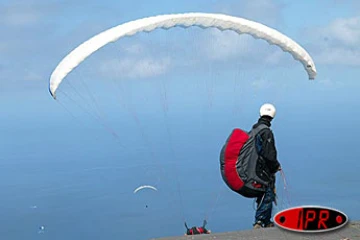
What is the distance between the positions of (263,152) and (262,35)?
3112mm

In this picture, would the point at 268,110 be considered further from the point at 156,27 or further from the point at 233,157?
the point at 156,27

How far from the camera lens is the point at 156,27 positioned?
1120 cm

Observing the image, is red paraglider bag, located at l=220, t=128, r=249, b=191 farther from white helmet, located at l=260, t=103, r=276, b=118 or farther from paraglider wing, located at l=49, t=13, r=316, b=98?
paraglider wing, located at l=49, t=13, r=316, b=98

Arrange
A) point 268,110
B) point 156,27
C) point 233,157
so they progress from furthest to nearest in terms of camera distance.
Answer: point 156,27, point 233,157, point 268,110

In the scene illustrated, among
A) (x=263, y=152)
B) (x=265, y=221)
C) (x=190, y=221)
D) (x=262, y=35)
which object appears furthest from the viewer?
(x=190, y=221)

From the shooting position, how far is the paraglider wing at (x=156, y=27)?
36.1ft

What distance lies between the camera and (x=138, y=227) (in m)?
187

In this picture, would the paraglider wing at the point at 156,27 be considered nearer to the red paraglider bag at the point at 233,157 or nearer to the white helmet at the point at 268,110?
the white helmet at the point at 268,110

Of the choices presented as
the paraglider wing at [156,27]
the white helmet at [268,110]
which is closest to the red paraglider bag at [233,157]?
the white helmet at [268,110]

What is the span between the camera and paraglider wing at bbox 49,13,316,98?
433 inches

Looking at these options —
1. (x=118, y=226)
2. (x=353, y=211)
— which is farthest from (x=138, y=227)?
(x=353, y=211)

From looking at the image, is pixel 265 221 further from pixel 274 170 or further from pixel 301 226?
pixel 301 226

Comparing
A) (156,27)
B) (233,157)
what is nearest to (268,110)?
(233,157)

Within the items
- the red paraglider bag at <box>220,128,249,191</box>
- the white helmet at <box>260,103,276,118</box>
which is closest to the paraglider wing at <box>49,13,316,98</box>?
the white helmet at <box>260,103,276,118</box>
